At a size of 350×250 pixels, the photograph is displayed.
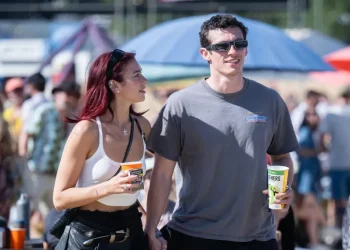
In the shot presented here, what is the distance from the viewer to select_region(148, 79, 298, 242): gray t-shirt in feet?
15.8

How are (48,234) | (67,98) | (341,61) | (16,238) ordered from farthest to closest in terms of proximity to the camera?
(341,61)
(67,98)
(48,234)
(16,238)

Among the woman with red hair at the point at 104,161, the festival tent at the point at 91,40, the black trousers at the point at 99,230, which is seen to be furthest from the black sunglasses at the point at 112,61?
the festival tent at the point at 91,40

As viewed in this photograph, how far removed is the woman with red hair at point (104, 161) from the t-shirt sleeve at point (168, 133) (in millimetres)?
79

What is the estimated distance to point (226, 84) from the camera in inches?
193

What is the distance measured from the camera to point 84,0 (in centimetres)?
4025

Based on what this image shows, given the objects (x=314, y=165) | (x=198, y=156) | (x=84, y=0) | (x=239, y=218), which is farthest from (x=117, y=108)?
(x=84, y=0)

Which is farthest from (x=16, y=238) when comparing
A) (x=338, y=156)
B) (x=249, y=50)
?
(x=338, y=156)

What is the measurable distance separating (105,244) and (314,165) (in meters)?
8.92

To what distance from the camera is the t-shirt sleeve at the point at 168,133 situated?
4.89 meters

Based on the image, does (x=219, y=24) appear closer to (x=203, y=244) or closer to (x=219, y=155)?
(x=219, y=155)

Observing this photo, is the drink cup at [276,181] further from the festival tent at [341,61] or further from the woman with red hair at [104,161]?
the festival tent at [341,61]

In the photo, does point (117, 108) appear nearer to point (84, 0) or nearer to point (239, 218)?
point (239, 218)

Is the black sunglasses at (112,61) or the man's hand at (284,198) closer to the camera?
the man's hand at (284,198)

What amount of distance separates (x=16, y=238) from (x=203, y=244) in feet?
5.82
